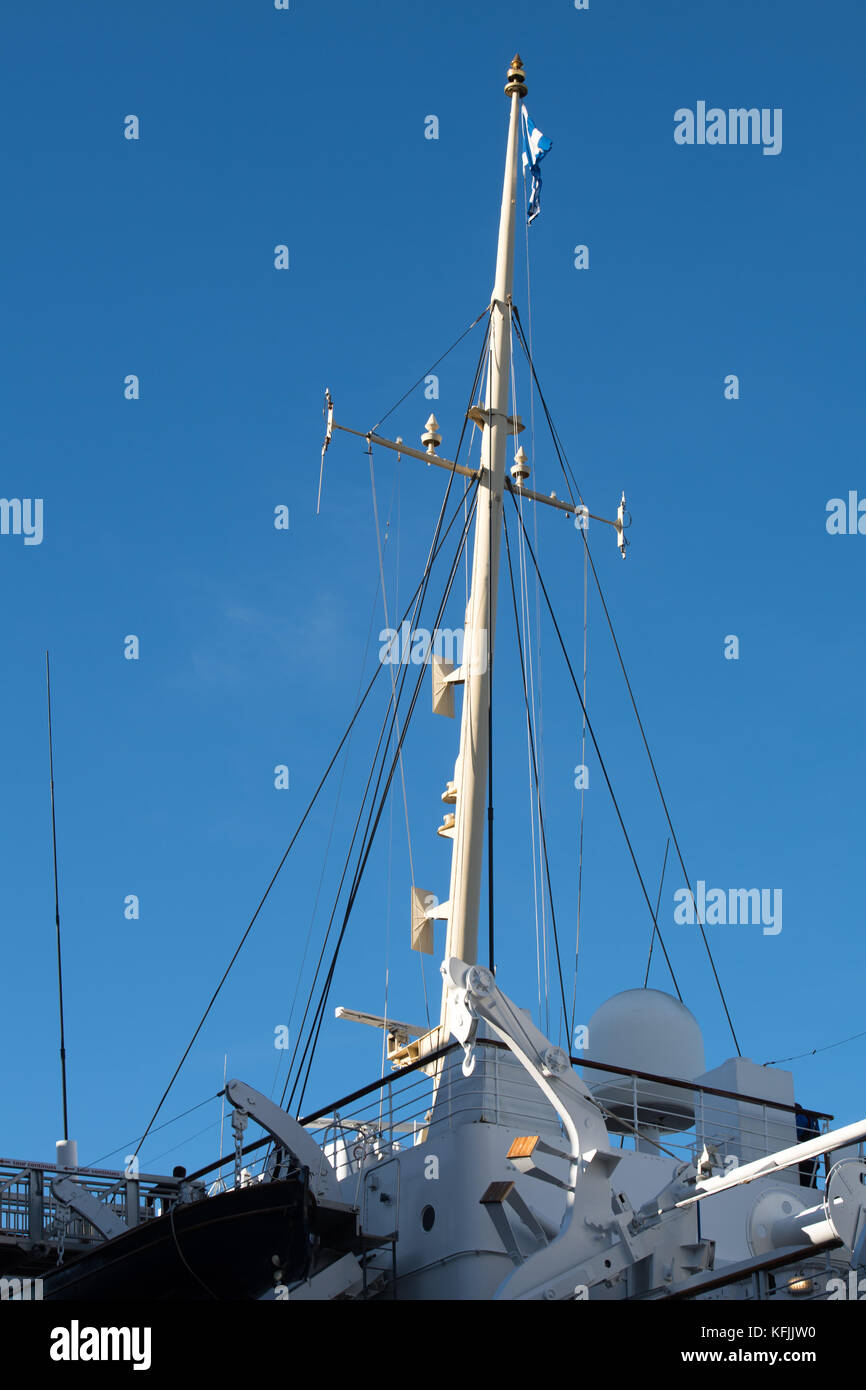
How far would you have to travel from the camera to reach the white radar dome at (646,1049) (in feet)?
63.6

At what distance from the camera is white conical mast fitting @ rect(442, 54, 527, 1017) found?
20234 millimetres

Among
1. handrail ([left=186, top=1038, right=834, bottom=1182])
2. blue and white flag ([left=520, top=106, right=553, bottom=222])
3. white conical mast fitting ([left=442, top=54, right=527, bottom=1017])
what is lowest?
handrail ([left=186, top=1038, right=834, bottom=1182])

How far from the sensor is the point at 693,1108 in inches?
747

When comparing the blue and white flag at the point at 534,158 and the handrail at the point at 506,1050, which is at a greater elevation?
the blue and white flag at the point at 534,158

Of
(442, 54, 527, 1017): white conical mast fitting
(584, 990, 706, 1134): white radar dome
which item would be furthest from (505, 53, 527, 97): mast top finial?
(584, 990, 706, 1134): white radar dome

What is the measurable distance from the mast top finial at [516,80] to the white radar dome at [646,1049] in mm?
14716

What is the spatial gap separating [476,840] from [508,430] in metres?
6.66

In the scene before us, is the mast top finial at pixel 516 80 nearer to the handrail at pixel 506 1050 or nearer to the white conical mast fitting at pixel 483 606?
the white conical mast fitting at pixel 483 606

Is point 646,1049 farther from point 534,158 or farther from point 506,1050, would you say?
point 534,158

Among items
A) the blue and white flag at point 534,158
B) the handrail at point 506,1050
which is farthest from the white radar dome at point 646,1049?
the blue and white flag at point 534,158

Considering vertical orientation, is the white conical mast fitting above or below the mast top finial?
below

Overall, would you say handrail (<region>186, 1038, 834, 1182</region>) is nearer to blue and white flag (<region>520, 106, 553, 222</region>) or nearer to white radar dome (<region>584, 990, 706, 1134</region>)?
white radar dome (<region>584, 990, 706, 1134</region>)
